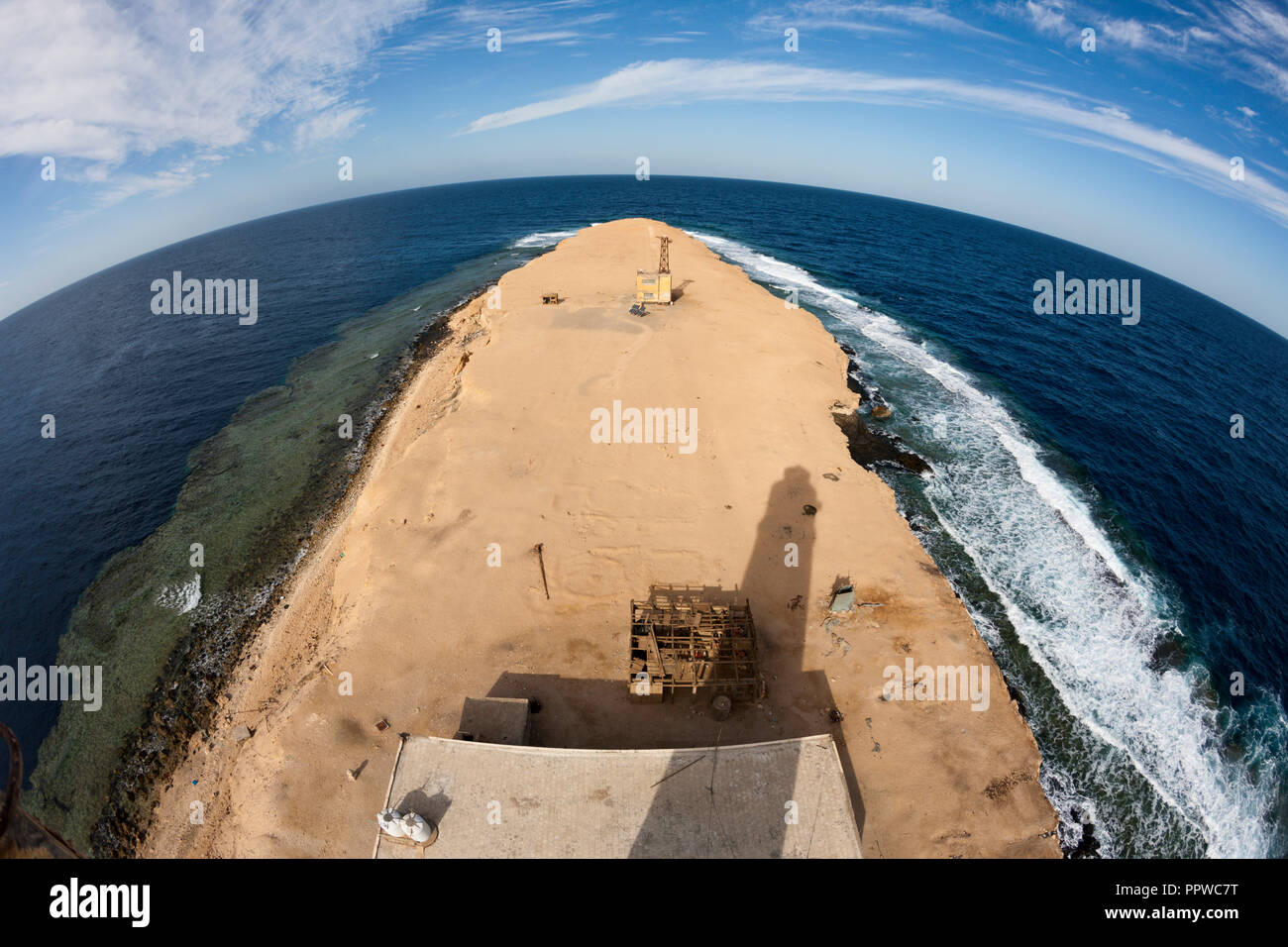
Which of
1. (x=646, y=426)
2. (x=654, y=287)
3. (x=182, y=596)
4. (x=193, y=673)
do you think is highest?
(x=654, y=287)

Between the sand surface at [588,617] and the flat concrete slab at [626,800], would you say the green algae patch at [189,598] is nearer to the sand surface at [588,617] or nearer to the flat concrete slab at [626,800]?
the sand surface at [588,617]

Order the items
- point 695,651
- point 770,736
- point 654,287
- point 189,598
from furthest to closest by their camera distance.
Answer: point 654,287 → point 189,598 → point 695,651 → point 770,736

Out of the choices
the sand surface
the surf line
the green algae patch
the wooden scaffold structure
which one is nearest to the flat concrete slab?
the sand surface

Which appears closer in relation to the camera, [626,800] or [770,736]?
[626,800]

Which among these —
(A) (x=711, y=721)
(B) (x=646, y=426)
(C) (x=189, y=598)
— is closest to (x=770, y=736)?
(A) (x=711, y=721)

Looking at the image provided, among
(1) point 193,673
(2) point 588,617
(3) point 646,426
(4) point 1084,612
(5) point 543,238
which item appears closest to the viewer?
(2) point 588,617

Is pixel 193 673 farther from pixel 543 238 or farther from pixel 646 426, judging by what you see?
pixel 543 238

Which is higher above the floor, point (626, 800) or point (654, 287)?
point (654, 287)
